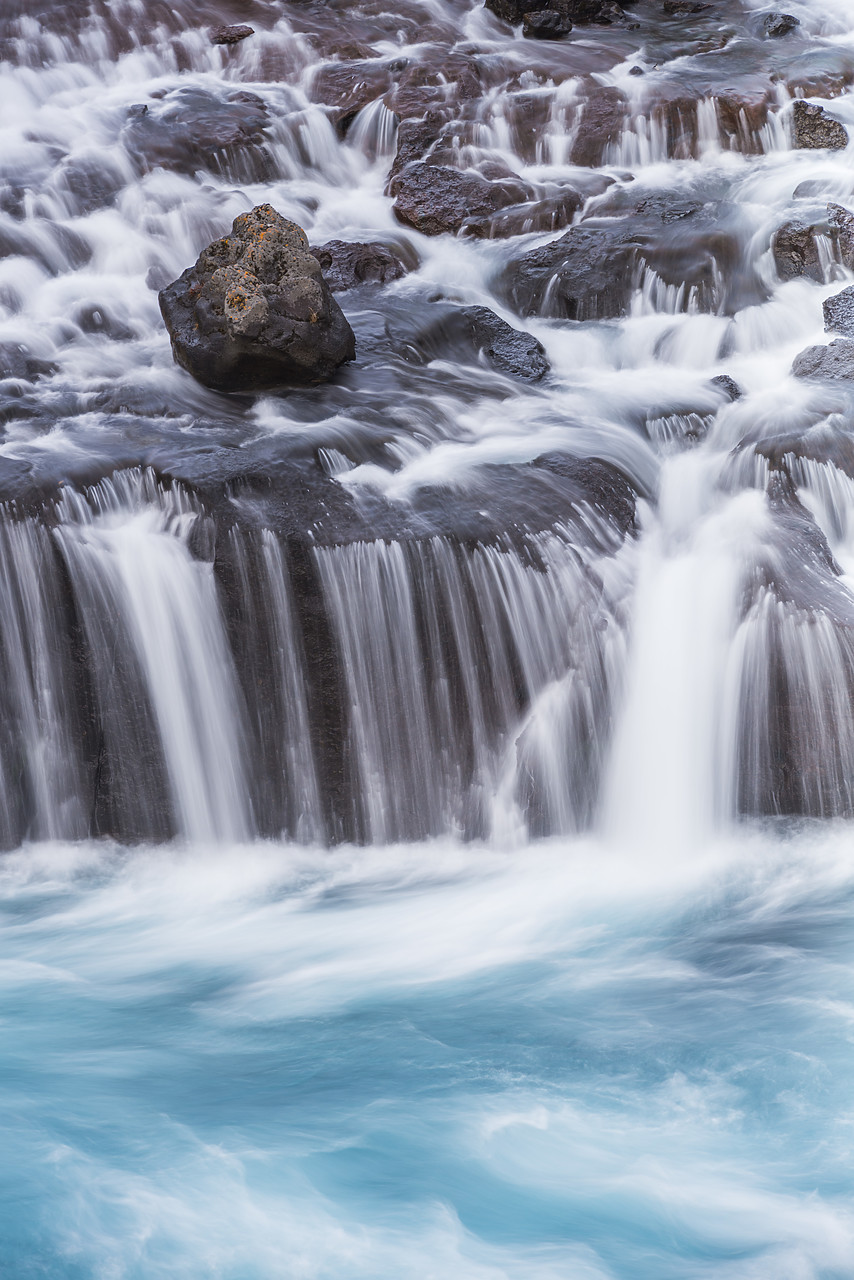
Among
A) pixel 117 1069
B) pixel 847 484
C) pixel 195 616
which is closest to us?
pixel 117 1069

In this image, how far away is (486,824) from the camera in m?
5.77

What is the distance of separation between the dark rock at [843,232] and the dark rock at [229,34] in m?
6.89

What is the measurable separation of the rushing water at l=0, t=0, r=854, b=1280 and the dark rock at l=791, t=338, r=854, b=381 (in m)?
0.13

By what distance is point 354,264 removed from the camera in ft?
30.9

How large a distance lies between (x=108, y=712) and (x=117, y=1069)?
6.56 feet

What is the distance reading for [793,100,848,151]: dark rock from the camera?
34.7ft

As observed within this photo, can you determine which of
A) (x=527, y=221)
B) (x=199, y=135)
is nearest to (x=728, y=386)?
(x=527, y=221)

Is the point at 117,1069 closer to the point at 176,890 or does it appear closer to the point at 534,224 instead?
the point at 176,890

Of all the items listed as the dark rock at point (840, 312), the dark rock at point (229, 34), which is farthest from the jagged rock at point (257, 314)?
the dark rock at point (229, 34)

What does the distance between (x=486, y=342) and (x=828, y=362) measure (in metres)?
2.40

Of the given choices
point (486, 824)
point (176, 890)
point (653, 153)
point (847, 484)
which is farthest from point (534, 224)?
point (176, 890)

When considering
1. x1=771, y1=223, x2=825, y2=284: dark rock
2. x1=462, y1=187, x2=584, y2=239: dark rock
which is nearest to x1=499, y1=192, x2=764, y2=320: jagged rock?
x1=771, y1=223, x2=825, y2=284: dark rock

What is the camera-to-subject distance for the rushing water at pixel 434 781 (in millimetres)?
3619

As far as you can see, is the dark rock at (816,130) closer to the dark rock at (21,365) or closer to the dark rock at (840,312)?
the dark rock at (840,312)
